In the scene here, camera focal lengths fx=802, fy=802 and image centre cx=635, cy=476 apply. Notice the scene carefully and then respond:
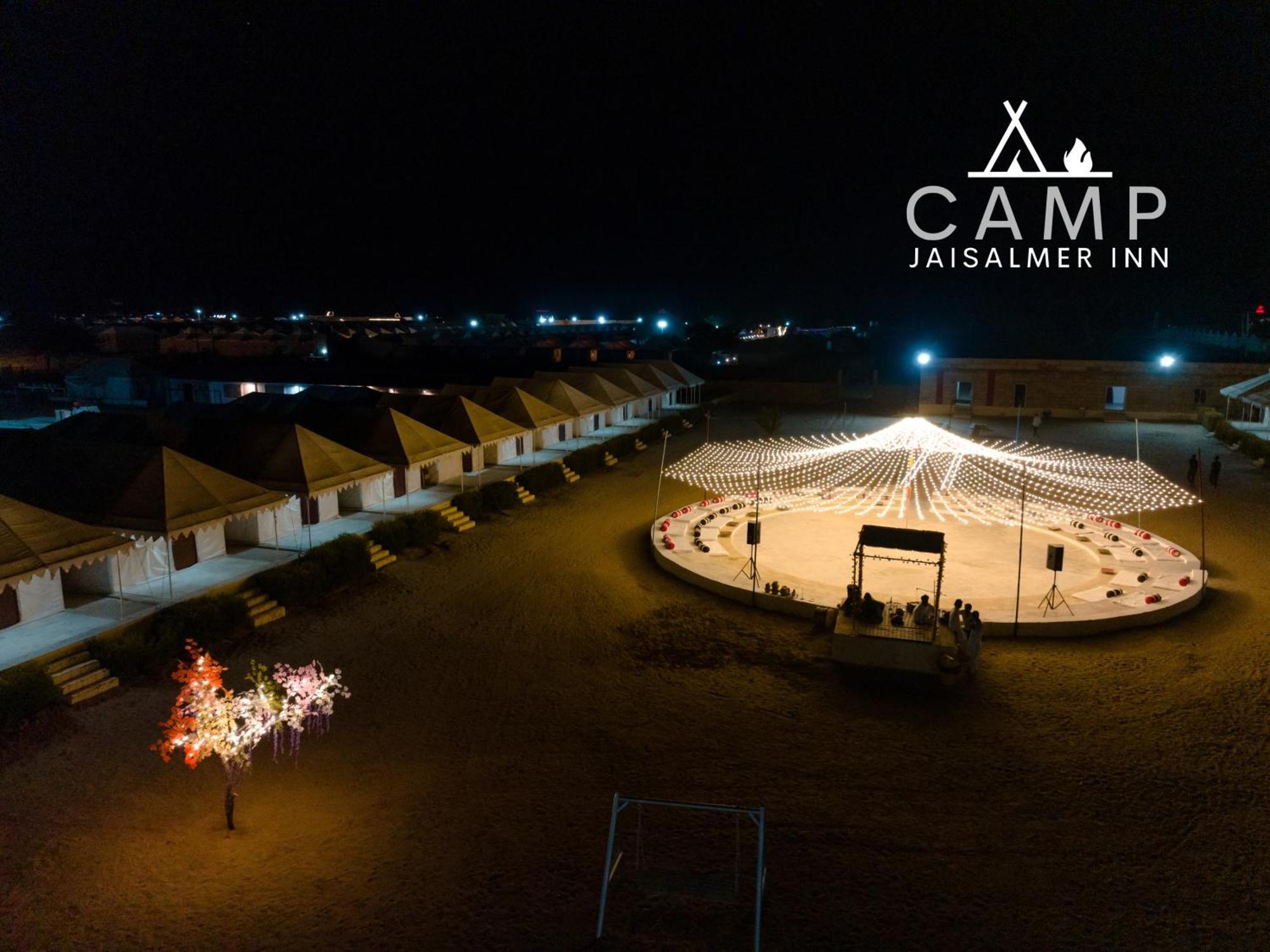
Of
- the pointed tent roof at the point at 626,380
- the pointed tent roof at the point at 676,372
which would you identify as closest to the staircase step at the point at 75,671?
the pointed tent roof at the point at 626,380

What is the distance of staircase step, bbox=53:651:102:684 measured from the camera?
440 inches

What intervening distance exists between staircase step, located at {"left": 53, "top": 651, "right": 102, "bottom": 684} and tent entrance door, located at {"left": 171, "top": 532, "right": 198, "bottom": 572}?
4.08m

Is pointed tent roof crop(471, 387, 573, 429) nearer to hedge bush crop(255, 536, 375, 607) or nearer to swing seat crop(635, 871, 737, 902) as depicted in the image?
hedge bush crop(255, 536, 375, 607)

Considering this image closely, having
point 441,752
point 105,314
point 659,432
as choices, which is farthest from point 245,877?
point 105,314

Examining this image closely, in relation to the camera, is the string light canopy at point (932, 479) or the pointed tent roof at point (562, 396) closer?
the string light canopy at point (932, 479)

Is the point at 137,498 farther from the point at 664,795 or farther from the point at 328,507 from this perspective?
the point at 664,795

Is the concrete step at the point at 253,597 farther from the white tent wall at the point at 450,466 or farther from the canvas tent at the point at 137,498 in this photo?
the white tent wall at the point at 450,466

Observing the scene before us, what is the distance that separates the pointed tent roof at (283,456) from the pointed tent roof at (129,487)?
0.96 meters

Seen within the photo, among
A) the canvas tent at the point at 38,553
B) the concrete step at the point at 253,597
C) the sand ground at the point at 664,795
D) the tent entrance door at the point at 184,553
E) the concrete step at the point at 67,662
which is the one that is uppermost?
the canvas tent at the point at 38,553

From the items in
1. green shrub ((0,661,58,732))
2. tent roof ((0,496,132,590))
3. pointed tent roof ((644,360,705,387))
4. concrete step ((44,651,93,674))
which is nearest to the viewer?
green shrub ((0,661,58,732))

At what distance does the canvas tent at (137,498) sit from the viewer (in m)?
14.6

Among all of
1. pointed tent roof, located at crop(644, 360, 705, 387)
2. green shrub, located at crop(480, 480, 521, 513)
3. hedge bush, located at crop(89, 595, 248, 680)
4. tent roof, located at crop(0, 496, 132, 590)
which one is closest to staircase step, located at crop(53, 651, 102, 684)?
hedge bush, located at crop(89, 595, 248, 680)

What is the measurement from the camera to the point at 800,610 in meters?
14.7

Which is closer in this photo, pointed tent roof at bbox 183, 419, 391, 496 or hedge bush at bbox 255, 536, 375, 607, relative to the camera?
hedge bush at bbox 255, 536, 375, 607
